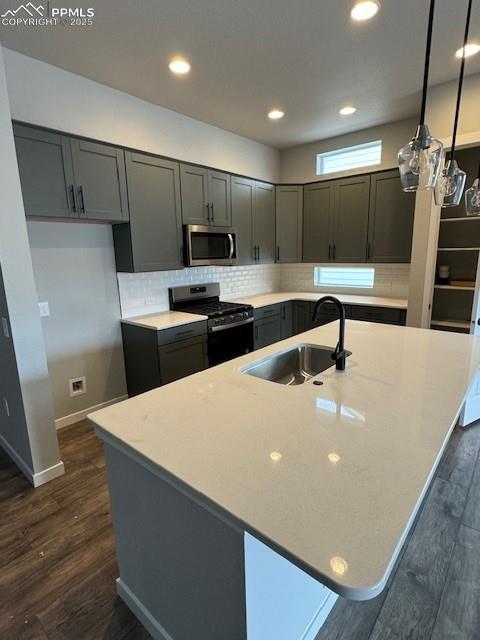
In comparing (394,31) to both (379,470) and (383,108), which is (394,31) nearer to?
(383,108)

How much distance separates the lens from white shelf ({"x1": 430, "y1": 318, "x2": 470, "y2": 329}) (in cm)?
311

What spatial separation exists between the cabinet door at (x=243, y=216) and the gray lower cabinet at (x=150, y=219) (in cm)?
83

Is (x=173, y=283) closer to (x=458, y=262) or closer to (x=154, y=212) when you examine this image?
(x=154, y=212)

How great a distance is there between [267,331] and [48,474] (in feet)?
8.44

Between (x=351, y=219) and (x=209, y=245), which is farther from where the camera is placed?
(x=351, y=219)

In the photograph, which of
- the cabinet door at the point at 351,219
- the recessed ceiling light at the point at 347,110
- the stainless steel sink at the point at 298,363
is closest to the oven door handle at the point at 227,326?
the stainless steel sink at the point at 298,363

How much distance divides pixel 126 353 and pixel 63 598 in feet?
6.56

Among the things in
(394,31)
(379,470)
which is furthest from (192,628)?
(394,31)

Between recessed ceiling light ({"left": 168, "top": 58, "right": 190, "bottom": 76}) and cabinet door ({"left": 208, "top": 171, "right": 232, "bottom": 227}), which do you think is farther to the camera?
cabinet door ({"left": 208, "top": 171, "right": 232, "bottom": 227})

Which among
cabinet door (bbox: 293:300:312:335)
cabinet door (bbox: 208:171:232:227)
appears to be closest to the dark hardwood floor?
cabinet door (bbox: 293:300:312:335)

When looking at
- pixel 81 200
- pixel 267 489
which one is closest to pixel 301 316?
pixel 81 200

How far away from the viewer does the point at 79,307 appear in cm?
291

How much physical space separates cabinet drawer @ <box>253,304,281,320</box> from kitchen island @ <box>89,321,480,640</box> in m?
2.27

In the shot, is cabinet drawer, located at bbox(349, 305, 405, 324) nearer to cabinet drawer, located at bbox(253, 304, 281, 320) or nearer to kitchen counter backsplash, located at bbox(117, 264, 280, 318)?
cabinet drawer, located at bbox(253, 304, 281, 320)
